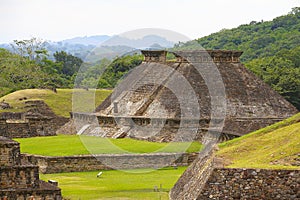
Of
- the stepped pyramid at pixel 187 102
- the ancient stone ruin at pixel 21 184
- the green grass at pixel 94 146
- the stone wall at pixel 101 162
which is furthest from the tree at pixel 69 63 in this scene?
the ancient stone ruin at pixel 21 184

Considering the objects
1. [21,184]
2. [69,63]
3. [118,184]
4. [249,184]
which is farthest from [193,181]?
[69,63]

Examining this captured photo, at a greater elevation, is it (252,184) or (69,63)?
(252,184)

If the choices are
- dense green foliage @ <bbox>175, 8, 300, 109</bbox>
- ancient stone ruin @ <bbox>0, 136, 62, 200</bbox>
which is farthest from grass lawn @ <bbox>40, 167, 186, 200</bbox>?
dense green foliage @ <bbox>175, 8, 300, 109</bbox>

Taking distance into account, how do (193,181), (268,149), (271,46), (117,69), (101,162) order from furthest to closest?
(271,46), (117,69), (101,162), (193,181), (268,149)

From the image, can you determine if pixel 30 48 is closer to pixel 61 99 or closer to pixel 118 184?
pixel 61 99

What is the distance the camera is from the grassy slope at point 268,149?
42.5 feet

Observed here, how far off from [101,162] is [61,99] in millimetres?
30473

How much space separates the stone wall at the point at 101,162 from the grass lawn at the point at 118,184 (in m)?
0.52

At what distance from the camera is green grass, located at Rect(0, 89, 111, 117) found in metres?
51.0

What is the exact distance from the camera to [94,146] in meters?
27.5

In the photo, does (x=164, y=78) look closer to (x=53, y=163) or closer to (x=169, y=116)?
(x=169, y=116)

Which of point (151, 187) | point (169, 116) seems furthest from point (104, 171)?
point (169, 116)

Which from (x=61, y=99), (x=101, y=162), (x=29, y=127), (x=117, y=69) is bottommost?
(x=61, y=99)

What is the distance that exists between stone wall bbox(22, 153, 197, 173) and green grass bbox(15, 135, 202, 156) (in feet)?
2.25
